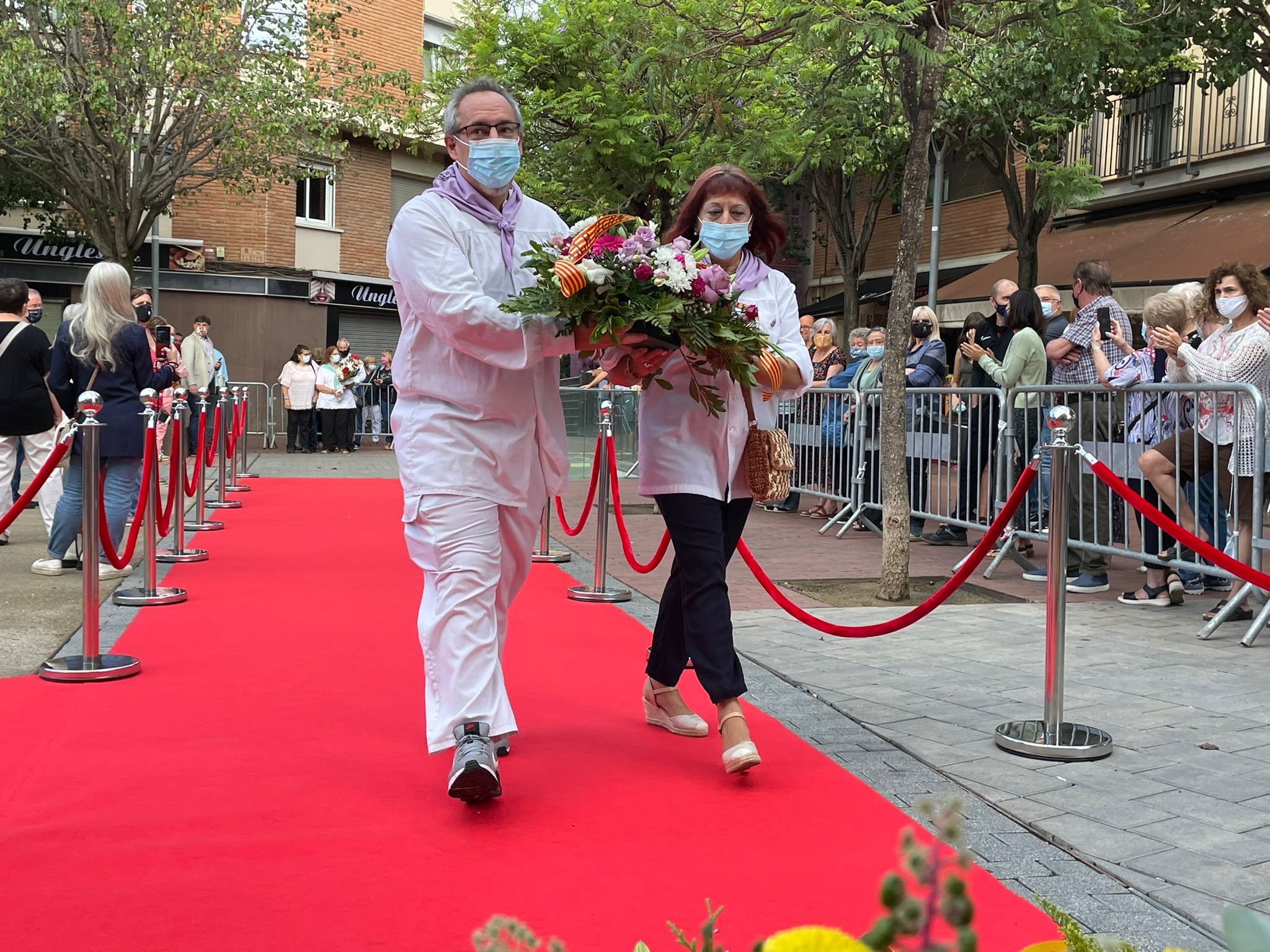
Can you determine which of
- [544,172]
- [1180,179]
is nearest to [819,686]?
[544,172]

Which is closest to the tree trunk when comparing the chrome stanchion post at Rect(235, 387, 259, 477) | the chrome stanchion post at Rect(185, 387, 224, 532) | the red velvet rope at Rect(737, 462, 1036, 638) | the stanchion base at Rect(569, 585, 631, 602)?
the stanchion base at Rect(569, 585, 631, 602)

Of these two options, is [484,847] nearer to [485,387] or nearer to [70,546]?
[485,387]

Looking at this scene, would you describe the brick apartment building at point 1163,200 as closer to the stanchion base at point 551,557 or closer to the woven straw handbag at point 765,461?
the stanchion base at point 551,557

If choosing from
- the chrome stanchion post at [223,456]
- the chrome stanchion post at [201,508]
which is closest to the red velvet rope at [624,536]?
the chrome stanchion post at [201,508]

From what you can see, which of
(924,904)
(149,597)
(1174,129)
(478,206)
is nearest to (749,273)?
(478,206)

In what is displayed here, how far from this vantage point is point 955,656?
684 cm

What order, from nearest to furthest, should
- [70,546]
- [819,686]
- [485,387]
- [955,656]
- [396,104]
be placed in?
[485,387], [819,686], [955,656], [70,546], [396,104]

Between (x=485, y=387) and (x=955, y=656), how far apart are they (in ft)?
11.5

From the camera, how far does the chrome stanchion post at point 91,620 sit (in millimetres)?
5984

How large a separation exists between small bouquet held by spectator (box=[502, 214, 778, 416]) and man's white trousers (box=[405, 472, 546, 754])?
688mm

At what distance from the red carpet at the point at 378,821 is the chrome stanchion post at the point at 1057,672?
2.77 feet

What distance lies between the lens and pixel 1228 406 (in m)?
7.76

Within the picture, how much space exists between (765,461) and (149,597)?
4717 millimetres

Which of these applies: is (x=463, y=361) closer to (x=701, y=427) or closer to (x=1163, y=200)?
(x=701, y=427)
